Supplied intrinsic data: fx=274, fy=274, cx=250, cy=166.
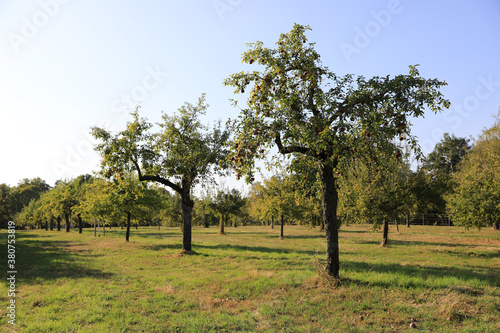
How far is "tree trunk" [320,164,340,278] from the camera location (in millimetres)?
11320

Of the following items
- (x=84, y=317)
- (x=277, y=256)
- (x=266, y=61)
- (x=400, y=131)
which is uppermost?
(x=266, y=61)

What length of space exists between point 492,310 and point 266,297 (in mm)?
6688

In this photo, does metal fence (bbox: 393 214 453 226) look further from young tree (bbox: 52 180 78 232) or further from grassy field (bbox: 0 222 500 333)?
young tree (bbox: 52 180 78 232)

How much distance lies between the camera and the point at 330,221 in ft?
37.7

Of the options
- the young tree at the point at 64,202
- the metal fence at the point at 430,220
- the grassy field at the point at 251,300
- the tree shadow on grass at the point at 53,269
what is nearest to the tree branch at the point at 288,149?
the grassy field at the point at 251,300

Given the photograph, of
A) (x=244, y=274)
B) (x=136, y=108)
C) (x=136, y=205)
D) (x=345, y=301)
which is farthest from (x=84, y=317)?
(x=136, y=205)

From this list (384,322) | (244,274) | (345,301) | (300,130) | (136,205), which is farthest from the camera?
(136,205)

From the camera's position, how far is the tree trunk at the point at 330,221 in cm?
1132

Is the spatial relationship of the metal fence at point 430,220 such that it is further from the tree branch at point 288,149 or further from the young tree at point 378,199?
the tree branch at point 288,149

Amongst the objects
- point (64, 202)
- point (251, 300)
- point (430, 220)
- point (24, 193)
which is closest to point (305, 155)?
point (251, 300)

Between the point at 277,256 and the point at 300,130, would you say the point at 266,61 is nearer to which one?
the point at 300,130

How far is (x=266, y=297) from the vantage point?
980 centimetres

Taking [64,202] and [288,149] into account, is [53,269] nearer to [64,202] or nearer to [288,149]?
[288,149]

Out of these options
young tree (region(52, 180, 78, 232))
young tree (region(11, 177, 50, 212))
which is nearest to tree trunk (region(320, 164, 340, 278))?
young tree (region(52, 180, 78, 232))
